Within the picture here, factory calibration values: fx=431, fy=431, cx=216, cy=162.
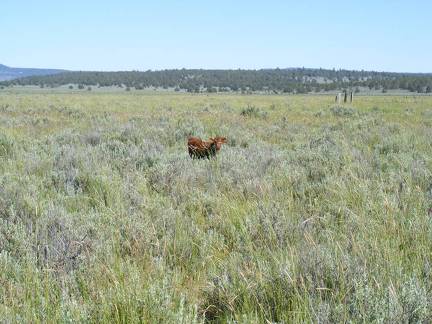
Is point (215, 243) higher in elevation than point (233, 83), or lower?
→ lower

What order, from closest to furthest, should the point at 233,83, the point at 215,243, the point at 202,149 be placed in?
the point at 215,243 → the point at 202,149 → the point at 233,83

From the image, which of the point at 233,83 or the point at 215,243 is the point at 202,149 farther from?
the point at 233,83

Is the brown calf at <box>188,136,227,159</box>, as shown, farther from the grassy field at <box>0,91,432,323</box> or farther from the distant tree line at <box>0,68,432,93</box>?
the distant tree line at <box>0,68,432,93</box>

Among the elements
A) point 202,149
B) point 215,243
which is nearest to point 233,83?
point 202,149

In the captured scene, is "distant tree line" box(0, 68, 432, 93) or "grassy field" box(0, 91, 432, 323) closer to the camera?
"grassy field" box(0, 91, 432, 323)

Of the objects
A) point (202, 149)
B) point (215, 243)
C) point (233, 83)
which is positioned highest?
point (233, 83)

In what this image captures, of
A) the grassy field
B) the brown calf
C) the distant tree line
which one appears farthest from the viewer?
the distant tree line

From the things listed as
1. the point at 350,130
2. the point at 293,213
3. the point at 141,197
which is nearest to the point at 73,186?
the point at 141,197

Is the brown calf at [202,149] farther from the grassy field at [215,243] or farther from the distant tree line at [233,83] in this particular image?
the distant tree line at [233,83]

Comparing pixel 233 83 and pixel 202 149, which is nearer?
pixel 202 149

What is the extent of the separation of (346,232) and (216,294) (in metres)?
1.20

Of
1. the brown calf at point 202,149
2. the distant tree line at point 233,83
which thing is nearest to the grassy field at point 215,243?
the brown calf at point 202,149

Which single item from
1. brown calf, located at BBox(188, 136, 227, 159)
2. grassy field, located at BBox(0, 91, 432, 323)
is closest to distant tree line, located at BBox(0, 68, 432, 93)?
brown calf, located at BBox(188, 136, 227, 159)

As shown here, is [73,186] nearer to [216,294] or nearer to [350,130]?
[216,294]
